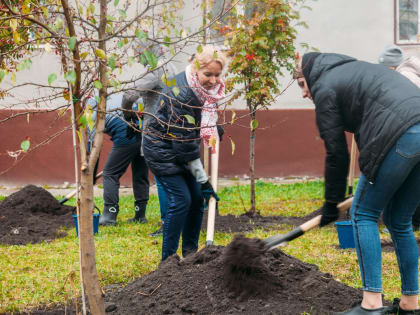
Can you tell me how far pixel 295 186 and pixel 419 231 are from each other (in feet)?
13.1

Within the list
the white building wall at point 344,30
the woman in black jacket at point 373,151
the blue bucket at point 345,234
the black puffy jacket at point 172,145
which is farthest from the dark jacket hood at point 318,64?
the white building wall at point 344,30

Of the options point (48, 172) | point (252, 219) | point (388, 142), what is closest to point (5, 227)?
point (252, 219)

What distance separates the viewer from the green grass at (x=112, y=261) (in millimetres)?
4330

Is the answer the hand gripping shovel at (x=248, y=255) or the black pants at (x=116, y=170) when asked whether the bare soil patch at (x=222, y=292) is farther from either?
the black pants at (x=116, y=170)

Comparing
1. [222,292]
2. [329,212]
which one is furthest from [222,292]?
[329,212]

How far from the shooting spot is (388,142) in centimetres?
316

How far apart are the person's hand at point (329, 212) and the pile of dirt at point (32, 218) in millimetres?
3850

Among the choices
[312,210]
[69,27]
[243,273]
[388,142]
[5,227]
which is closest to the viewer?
[69,27]

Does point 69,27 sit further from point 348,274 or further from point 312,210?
point 312,210

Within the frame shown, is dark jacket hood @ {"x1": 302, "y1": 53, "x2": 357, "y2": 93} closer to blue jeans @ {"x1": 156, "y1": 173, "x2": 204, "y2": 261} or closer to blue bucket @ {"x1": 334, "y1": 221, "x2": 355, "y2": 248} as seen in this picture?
blue jeans @ {"x1": 156, "y1": 173, "x2": 204, "y2": 261}

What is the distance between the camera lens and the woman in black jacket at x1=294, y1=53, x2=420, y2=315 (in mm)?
3172

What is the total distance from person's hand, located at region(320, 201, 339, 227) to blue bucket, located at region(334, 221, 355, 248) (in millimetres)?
1751

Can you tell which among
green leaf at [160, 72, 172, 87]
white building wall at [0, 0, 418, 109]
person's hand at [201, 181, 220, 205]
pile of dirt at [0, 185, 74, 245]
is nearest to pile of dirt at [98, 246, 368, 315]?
person's hand at [201, 181, 220, 205]

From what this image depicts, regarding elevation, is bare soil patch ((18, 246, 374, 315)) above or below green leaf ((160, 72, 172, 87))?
below
